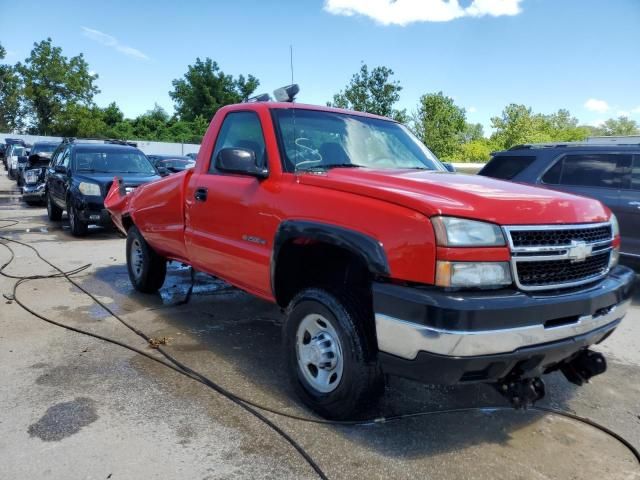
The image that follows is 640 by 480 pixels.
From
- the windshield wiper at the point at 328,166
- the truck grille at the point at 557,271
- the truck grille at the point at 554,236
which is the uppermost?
the windshield wiper at the point at 328,166

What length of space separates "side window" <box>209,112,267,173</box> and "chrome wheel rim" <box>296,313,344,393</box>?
1.22 metres

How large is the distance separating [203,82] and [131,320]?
60909 mm

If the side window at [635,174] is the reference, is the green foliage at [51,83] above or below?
above

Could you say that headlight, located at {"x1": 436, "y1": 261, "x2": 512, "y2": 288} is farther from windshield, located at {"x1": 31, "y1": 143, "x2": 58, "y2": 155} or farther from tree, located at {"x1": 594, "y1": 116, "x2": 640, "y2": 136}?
tree, located at {"x1": 594, "y1": 116, "x2": 640, "y2": 136}

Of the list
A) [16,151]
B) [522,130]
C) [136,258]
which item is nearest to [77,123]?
[16,151]

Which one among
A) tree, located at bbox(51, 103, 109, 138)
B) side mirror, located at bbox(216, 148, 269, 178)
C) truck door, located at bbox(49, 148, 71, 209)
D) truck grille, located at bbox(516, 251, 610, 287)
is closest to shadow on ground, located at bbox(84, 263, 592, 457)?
truck grille, located at bbox(516, 251, 610, 287)

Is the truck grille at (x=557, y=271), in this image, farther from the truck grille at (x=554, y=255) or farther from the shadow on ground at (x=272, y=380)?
the shadow on ground at (x=272, y=380)

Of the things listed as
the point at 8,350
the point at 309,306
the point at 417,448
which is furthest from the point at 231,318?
the point at 417,448

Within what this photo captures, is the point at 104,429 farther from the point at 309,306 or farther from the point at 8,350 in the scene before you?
the point at 8,350

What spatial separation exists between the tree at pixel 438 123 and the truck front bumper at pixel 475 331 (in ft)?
123

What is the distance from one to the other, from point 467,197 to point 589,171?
5.00m

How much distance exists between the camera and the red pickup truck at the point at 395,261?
2.49m

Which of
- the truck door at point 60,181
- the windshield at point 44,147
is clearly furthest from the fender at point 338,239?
the windshield at point 44,147

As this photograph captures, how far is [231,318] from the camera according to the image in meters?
5.20
